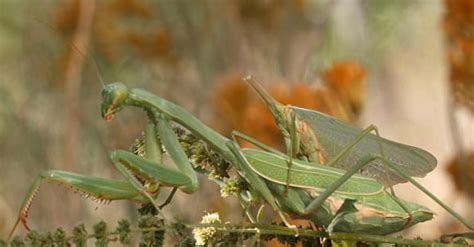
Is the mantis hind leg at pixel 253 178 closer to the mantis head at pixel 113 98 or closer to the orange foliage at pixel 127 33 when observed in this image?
the mantis head at pixel 113 98

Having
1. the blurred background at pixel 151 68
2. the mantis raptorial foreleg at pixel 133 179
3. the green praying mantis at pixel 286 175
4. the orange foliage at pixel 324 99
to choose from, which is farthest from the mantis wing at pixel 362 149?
the blurred background at pixel 151 68

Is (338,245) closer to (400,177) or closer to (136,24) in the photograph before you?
(400,177)

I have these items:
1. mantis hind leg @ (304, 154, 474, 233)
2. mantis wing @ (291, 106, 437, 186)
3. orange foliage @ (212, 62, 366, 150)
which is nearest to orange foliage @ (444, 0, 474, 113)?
orange foliage @ (212, 62, 366, 150)

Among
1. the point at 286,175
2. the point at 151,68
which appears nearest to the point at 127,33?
the point at 151,68

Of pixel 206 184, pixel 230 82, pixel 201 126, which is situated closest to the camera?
pixel 201 126

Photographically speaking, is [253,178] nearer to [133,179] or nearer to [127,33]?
[133,179]

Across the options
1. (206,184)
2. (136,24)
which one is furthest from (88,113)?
(206,184)

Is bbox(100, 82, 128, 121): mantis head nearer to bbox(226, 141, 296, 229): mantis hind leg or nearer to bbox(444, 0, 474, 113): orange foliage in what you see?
bbox(226, 141, 296, 229): mantis hind leg
